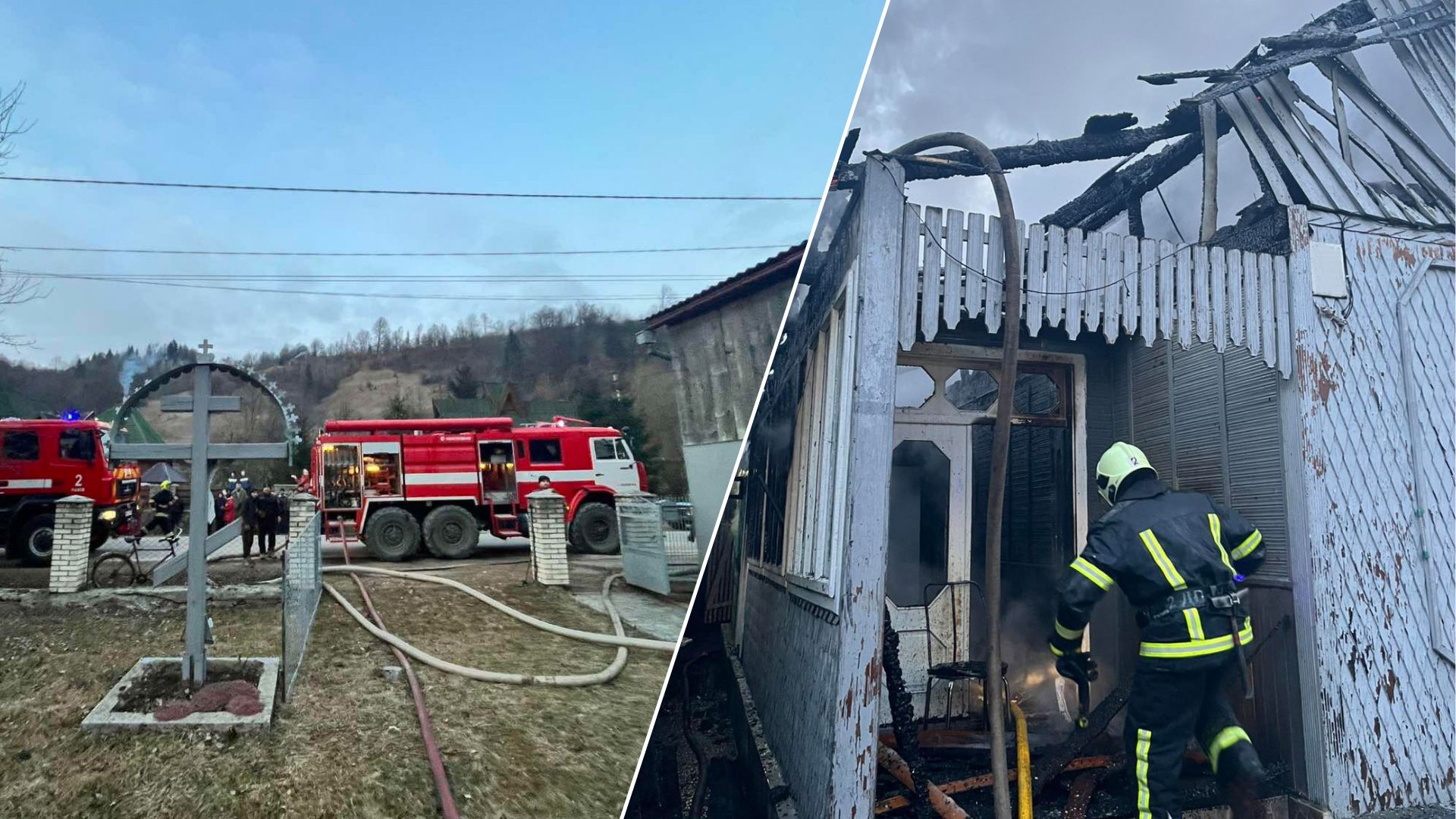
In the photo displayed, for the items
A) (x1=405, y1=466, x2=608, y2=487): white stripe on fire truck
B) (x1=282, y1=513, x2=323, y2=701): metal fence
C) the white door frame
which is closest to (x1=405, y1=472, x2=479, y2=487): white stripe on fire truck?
(x1=405, y1=466, x2=608, y2=487): white stripe on fire truck

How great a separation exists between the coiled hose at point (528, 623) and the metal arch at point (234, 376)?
2.04ft

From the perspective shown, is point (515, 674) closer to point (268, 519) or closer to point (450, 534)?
point (450, 534)

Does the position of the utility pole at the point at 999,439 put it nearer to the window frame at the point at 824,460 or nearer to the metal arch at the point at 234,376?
the window frame at the point at 824,460

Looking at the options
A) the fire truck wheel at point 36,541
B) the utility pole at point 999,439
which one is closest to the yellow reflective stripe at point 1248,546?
the utility pole at point 999,439

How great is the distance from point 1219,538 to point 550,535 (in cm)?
208

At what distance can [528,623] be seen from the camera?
102 inches

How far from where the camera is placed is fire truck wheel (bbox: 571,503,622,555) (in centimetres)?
294

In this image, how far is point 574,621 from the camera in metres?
2.64

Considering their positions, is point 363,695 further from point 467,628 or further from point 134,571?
point 134,571

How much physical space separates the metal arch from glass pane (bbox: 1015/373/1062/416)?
2.75 metres

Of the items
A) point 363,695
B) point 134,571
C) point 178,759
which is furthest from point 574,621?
point 134,571

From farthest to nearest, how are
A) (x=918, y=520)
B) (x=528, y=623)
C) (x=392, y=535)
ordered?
1. (x=918, y=520)
2. (x=528, y=623)
3. (x=392, y=535)

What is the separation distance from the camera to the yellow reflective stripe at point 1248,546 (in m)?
2.27

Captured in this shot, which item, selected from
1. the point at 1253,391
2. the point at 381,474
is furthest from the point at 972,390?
the point at 381,474
